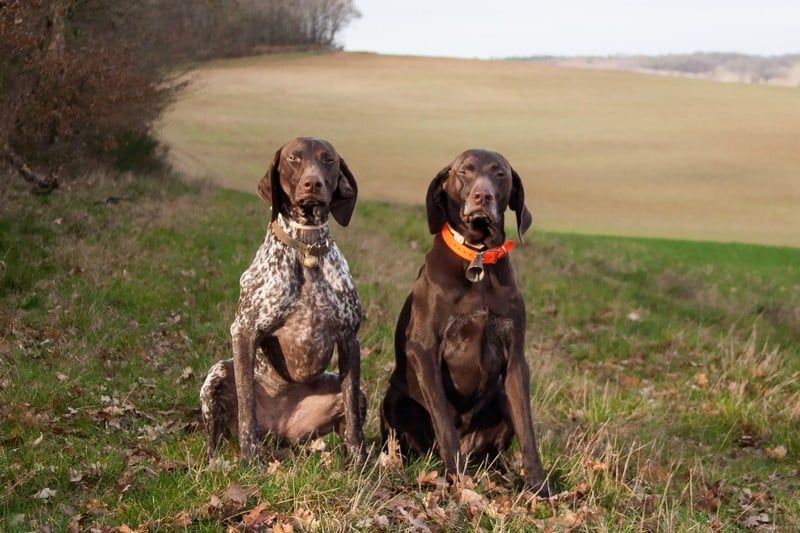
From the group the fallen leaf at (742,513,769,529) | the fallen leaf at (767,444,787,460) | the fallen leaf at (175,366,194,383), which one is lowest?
the fallen leaf at (767,444,787,460)

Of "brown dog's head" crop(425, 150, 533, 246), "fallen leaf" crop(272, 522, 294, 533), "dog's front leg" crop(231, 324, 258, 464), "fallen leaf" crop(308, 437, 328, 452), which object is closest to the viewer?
"fallen leaf" crop(272, 522, 294, 533)

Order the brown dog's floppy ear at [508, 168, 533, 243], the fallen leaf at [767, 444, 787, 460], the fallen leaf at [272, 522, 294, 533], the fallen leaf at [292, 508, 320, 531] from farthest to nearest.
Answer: the fallen leaf at [767, 444, 787, 460] < the brown dog's floppy ear at [508, 168, 533, 243] < the fallen leaf at [292, 508, 320, 531] < the fallen leaf at [272, 522, 294, 533]

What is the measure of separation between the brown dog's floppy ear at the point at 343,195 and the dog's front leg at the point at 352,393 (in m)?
0.66

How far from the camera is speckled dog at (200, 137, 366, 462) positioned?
6.07 meters

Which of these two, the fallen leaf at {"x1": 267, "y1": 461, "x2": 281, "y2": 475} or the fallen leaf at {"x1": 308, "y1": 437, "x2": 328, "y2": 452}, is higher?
the fallen leaf at {"x1": 267, "y1": 461, "x2": 281, "y2": 475}

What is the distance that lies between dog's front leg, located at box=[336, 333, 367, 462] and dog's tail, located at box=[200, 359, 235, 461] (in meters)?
0.70

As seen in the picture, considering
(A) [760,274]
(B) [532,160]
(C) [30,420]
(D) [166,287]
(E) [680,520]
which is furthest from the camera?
(B) [532,160]

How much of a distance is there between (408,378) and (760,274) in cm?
1527

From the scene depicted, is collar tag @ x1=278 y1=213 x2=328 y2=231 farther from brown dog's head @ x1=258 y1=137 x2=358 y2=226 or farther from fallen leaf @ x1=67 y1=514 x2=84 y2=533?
fallen leaf @ x1=67 y1=514 x2=84 y2=533

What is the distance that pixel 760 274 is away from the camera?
20.0 meters

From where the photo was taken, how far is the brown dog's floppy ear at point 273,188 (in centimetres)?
608

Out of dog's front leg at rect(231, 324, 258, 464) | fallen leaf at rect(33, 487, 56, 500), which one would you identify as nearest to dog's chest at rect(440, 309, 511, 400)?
dog's front leg at rect(231, 324, 258, 464)

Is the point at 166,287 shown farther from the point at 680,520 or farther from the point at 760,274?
the point at 760,274

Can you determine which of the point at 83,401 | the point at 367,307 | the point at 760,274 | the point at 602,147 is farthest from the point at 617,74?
the point at 83,401
